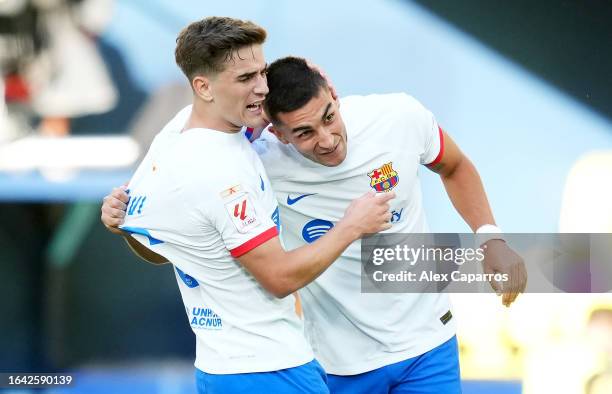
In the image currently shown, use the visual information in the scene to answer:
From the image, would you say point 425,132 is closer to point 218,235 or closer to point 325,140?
point 325,140

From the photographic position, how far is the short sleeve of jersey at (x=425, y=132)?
306 centimetres

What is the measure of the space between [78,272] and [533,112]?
95.7 inches

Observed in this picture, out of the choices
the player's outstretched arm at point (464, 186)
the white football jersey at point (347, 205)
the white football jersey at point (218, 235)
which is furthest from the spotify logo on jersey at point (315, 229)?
the player's outstretched arm at point (464, 186)

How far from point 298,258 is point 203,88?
1.72 feet

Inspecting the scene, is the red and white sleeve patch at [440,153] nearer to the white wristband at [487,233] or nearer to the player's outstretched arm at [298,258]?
the white wristband at [487,233]

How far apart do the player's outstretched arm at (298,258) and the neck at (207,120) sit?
13.0 inches

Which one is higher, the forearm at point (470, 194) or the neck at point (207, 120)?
the neck at point (207, 120)

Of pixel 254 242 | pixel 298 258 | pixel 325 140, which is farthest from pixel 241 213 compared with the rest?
pixel 325 140

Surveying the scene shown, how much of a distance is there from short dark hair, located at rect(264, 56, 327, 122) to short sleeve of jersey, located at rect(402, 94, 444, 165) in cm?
34

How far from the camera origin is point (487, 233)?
10.3 feet

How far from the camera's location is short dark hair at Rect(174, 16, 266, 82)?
2580mm

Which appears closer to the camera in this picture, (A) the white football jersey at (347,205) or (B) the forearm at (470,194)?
(A) the white football jersey at (347,205)

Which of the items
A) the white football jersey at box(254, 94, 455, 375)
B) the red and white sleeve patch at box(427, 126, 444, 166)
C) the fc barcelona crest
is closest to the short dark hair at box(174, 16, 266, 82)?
the white football jersey at box(254, 94, 455, 375)

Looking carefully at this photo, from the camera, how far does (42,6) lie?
500cm
